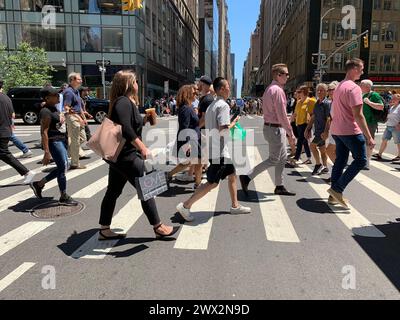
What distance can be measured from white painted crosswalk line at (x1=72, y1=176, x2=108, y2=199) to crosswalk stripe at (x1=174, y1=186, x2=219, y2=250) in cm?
202

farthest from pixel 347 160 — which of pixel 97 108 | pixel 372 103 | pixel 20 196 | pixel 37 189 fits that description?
pixel 97 108

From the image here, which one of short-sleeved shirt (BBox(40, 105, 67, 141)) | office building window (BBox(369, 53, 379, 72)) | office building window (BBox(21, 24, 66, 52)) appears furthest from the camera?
office building window (BBox(369, 53, 379, 72))

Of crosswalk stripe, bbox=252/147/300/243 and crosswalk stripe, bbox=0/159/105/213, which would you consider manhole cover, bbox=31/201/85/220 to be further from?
crosswalk stripe, bbox=252/147/300/243

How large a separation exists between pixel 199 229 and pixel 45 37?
41.9 m

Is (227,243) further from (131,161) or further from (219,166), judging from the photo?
(131,161)

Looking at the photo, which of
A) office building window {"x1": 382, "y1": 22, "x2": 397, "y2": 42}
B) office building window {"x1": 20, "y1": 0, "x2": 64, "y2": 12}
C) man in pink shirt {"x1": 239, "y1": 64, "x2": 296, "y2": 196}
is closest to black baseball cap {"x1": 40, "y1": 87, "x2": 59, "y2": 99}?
man in pink shirt {"x1": 239, "y1": 64, "x2": 296, "y2": 196}

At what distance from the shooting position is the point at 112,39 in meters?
41.0

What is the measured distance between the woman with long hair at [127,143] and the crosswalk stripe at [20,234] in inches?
40.5

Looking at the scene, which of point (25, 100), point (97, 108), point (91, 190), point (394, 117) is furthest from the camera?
point (97, 108)

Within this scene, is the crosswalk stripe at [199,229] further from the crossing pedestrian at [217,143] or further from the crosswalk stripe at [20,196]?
the crosswalk stripe at [20,196]

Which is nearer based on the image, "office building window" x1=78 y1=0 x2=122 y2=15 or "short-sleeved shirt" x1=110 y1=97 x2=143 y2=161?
"short-sleeved shirt" x1=110 y1=97 x2=143 y2=161

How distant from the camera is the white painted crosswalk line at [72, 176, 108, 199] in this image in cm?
640

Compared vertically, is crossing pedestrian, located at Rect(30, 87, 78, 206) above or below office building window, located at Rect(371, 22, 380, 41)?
below

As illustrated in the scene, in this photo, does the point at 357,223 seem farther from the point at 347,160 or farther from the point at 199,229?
the point at 199,229
